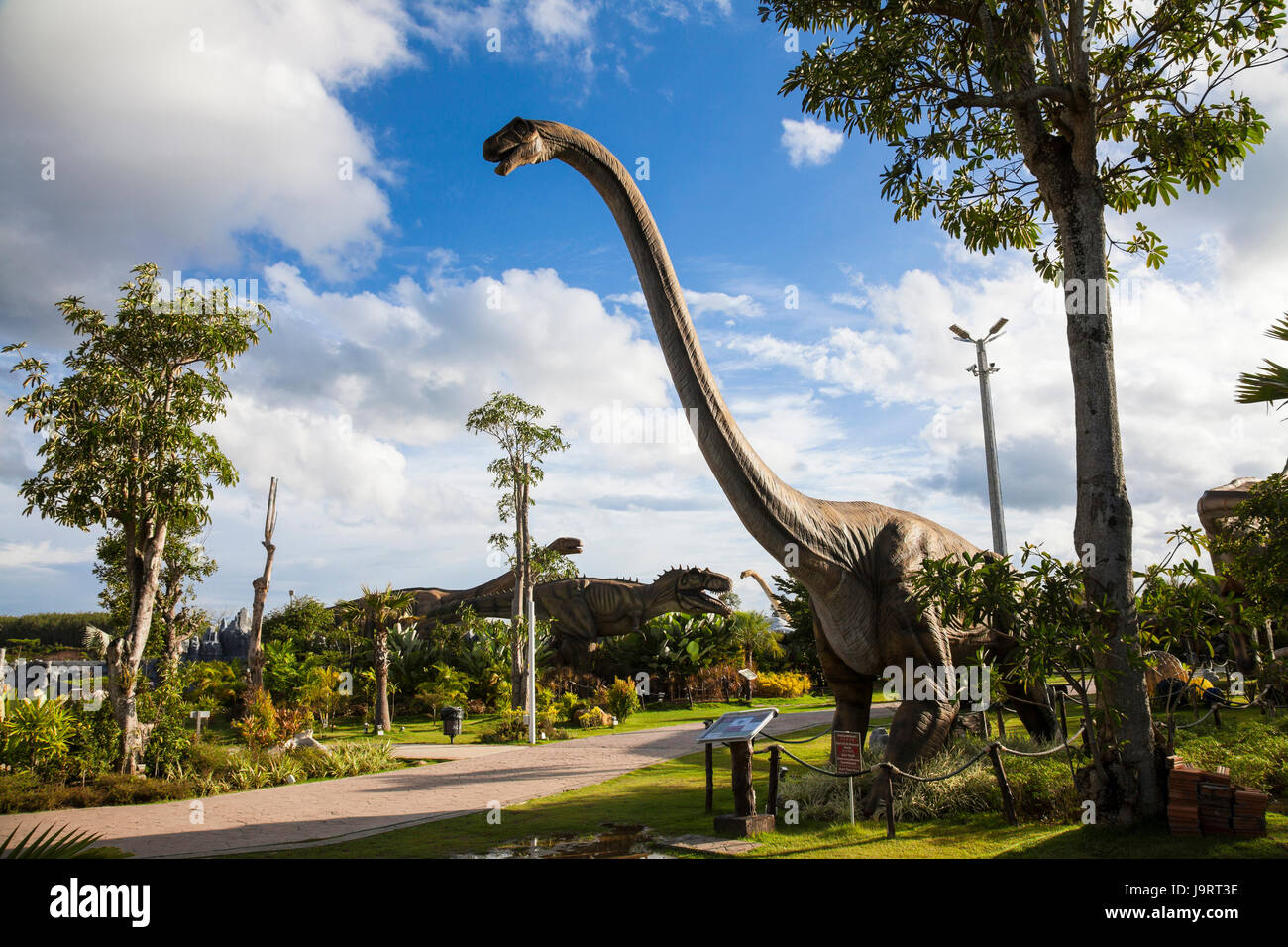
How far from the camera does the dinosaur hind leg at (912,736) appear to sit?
7.03 m

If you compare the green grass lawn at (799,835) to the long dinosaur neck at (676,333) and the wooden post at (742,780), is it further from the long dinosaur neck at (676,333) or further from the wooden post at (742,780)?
the long dinosaur neck at (676,333)

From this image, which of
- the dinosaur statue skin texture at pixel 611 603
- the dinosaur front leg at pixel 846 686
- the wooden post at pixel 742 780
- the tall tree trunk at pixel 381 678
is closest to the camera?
the wooden post at pixel 742 780

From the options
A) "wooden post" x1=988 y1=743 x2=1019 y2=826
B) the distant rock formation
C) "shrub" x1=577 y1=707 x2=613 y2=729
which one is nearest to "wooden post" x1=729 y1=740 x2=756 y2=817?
"wooden post" x1=988 y1=743 x2=1019 y2=826

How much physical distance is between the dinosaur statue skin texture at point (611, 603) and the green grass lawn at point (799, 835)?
562 inches

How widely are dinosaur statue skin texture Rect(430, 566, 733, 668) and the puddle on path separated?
16558 mm

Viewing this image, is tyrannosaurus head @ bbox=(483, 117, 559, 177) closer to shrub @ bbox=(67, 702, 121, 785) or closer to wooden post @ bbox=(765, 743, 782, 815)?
wooden post @ bbox=(765, 743, 782, 815)

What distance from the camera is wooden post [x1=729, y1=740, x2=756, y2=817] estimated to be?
22.5 ft

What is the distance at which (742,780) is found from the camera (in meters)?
6.89

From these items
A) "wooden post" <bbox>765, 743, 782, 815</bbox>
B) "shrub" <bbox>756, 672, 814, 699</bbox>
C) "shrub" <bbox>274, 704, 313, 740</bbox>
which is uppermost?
"wooden post" <bbox>765, 743, 782, 815</bbox>

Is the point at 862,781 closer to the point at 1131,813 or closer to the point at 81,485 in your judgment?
the point at 1131,813

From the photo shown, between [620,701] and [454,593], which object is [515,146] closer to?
[620,701]

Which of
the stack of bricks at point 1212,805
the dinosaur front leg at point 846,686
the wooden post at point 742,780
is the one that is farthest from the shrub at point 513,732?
the stack of bricks at point 1212,805

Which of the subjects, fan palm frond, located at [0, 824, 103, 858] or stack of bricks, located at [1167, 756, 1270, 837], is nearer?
fan palm frond, located at [0, 824, 103, 858]
